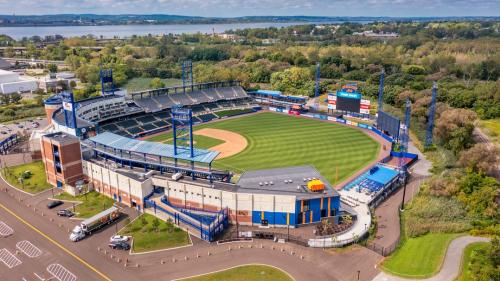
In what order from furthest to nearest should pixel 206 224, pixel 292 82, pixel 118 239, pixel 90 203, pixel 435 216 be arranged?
1. pixel 292 82
2. pixel 90 203
3. pixel 435 216
4. pixel 206 224
5. pixel 118 239

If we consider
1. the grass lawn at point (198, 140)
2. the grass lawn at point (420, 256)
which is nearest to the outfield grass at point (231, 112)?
the grass lawn at point (198, 140)

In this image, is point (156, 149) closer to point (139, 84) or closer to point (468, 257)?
point (468, 257)

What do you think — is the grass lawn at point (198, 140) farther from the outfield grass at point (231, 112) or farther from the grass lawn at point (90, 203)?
the grass lawn at point (90, 203)

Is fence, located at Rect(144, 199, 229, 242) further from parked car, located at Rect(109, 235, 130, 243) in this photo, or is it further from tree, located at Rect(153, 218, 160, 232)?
parked car, located at Rect(109, 235, 130, 243)

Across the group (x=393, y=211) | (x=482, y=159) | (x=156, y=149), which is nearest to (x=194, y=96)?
(x=156, y=149)

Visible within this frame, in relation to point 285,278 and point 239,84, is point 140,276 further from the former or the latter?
point 239,84

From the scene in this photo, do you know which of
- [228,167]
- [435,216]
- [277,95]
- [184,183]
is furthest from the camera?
[277,95]
